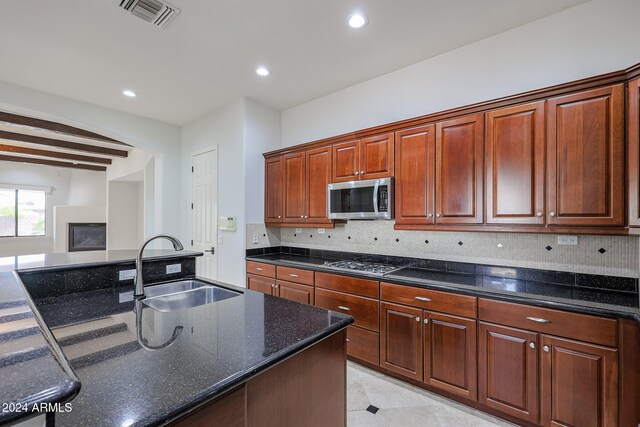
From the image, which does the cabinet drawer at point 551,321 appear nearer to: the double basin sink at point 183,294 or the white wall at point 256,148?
the double basin sink at point 183,294

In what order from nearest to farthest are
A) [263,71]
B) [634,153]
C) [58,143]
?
[634,153]
[263,71]
[58,143]

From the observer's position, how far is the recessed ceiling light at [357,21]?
7.26 feet

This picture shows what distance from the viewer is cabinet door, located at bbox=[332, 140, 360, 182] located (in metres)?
3.02

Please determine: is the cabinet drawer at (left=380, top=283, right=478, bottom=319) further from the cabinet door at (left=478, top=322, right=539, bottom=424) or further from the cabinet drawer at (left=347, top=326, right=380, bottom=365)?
the cabinet drawer at (left=347, top=326, right=380, bottom=365)

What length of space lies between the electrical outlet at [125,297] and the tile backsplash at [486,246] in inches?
76.1

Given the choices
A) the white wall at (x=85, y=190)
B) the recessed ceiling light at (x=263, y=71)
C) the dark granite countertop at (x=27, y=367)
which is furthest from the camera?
the white wall at (x=85, y=190)

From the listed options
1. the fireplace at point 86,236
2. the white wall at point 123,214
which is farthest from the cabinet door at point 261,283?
the fireplace at point 86,236

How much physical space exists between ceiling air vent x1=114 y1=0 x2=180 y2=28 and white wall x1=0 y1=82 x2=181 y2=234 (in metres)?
2.31

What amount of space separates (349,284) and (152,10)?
2.67 meters

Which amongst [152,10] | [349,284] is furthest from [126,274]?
[152,10]

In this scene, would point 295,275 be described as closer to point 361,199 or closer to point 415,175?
point 361,199

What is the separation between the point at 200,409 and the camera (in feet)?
2.69

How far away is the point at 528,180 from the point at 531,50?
1.11m

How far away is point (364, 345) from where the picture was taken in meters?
2.62
